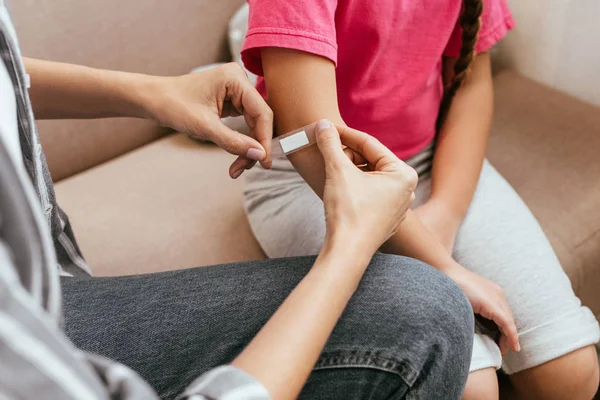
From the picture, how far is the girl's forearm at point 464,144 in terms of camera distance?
29.5 inches

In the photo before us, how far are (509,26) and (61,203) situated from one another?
769mm

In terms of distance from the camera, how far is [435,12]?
0.70m

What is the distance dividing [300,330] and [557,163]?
0.63 meters

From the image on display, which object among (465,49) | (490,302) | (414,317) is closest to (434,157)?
(465,49)

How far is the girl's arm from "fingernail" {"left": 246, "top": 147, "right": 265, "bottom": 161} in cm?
4

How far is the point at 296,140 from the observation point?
23.7 inches

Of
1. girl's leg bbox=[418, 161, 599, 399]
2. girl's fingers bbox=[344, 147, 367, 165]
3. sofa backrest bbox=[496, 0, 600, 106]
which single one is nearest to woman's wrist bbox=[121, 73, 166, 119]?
girl's fingers bbox=[344, 147, 367, 165]

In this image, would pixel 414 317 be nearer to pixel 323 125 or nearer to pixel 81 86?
pixel 323 125

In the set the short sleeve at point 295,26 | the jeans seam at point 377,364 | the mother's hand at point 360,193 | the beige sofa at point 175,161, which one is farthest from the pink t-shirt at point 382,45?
the jeans seam at point 377,364

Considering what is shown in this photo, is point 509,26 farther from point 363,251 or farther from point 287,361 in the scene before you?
point 287,361

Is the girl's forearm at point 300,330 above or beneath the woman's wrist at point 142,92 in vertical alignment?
beneath

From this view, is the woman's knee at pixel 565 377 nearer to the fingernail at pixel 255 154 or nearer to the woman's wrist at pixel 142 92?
the fingernail at pixel 255 154

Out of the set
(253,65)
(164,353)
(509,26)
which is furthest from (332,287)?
(509,26)

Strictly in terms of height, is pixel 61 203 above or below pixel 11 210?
below
